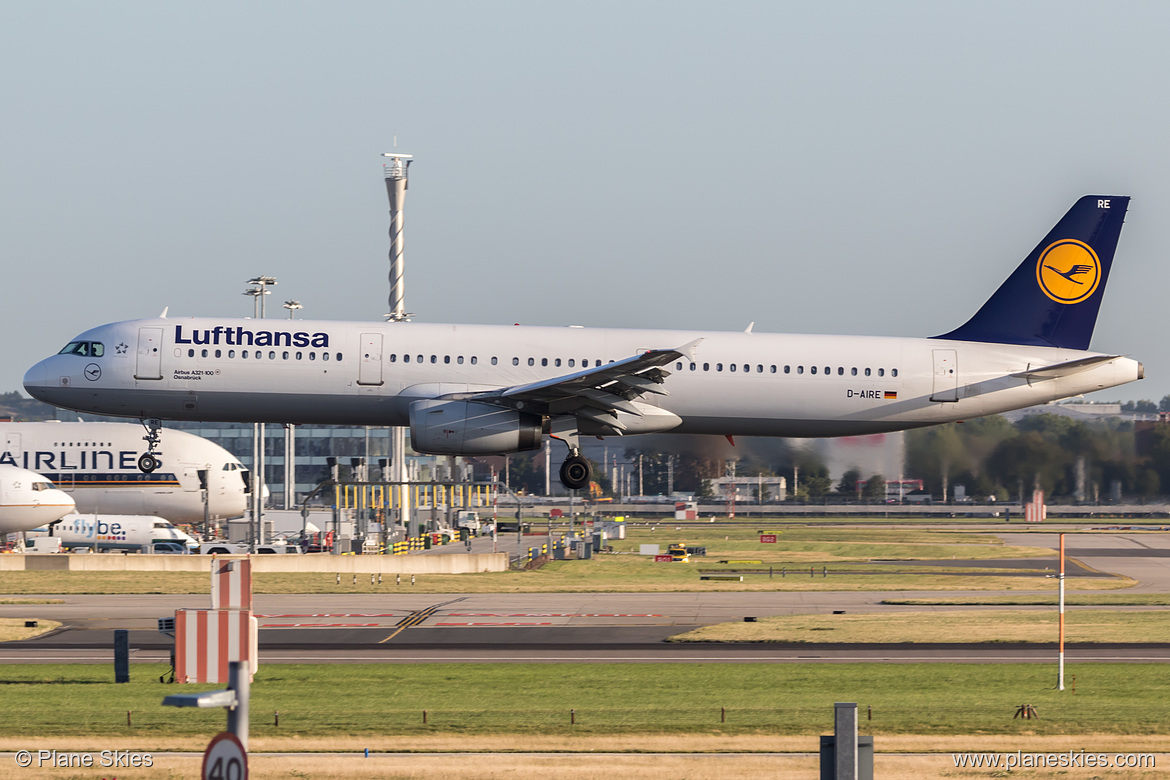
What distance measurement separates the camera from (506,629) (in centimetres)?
4100

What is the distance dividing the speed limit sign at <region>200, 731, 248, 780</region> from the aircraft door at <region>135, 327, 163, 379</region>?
31.5m

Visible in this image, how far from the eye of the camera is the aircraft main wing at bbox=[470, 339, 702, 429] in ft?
119

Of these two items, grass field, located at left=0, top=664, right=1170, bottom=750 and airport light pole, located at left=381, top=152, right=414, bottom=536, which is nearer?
grass field, located at left=0, top=664, right=1170, bottom=750

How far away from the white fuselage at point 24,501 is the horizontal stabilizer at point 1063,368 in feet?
190

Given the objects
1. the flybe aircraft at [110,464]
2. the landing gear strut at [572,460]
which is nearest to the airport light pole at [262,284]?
the flybe aircraft at [110,464]

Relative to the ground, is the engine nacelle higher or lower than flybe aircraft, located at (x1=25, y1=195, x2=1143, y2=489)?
lower

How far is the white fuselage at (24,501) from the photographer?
75.9 meters

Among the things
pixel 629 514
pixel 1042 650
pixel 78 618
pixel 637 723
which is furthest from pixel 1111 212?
pixel 629 514

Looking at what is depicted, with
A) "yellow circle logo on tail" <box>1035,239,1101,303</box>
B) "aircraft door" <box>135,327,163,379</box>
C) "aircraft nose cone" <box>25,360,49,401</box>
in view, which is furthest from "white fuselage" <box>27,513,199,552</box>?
"yellow circle logo on tail" <box>1035,239,1101,303</box>

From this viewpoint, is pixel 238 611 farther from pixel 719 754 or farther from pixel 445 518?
pixel 445 518

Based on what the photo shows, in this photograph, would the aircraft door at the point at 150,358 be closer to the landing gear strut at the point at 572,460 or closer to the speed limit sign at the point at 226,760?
the landing gear strut at the point at 572,460

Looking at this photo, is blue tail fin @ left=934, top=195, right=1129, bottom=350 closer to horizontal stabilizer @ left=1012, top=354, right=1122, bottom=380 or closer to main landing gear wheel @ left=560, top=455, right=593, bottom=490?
horizontal stabilizer @ left=1012, top=354, right=1122, bottom=380

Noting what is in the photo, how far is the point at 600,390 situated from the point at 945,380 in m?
11.3

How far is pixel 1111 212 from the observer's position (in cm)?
4362
